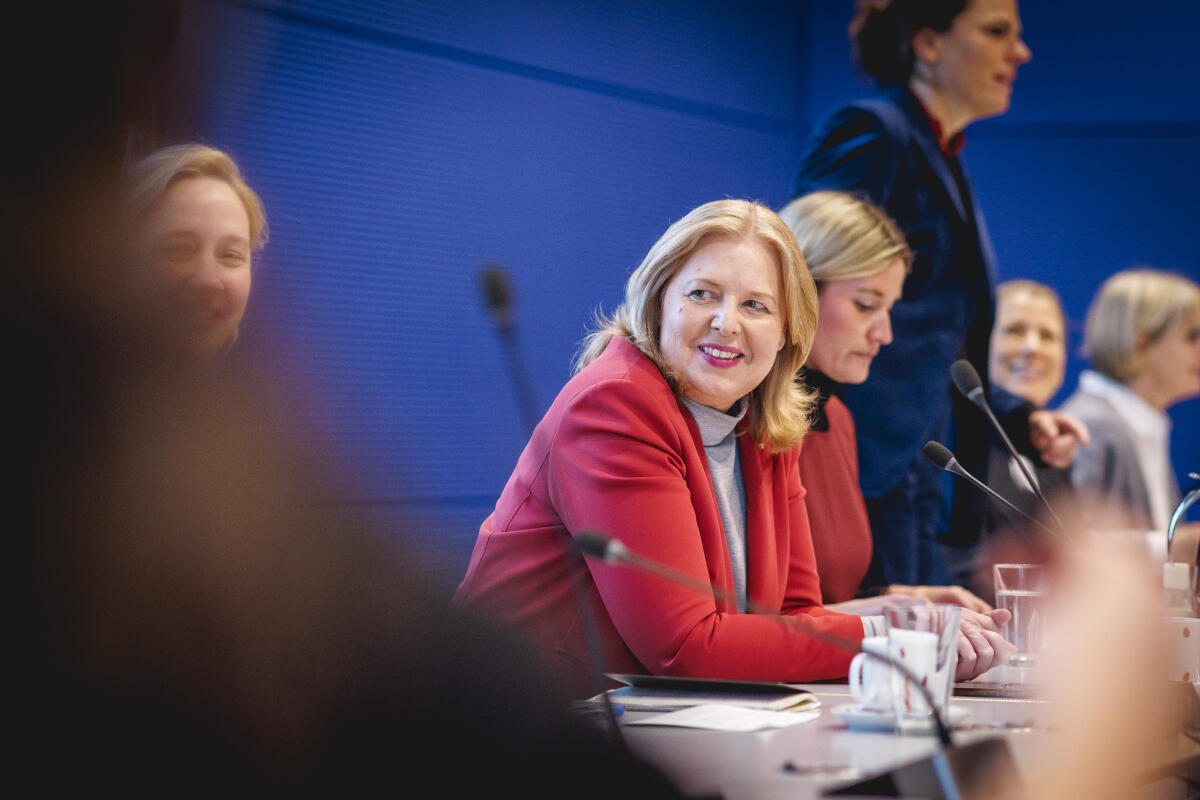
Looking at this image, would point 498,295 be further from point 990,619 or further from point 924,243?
point 924,243

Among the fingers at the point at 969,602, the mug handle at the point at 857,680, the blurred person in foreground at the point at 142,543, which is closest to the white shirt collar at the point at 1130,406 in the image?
the fingers at the point at 969,602

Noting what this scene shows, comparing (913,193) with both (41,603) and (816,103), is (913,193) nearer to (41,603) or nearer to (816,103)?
(816,103)

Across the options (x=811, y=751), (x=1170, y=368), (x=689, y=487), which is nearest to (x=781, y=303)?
(x=689, y=487)

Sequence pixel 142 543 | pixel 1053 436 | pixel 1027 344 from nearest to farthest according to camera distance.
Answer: pixel 142 543 → pixel 1053 436 → pixel 1027 344

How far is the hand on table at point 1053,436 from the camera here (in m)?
3.75

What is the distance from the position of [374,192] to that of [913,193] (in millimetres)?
1555

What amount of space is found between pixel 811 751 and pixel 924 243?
264 cm

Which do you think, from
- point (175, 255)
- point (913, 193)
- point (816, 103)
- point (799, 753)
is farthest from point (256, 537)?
point (816, 103)

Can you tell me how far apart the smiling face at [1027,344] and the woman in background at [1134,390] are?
0.20 m

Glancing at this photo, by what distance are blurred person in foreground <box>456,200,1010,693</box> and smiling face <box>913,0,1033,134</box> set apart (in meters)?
1.88

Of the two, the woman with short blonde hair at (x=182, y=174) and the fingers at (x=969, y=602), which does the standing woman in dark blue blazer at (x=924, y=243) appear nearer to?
the fingers at (x=969, y=602)

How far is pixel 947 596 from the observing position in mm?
2344

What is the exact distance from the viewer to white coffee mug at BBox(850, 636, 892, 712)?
1.27m

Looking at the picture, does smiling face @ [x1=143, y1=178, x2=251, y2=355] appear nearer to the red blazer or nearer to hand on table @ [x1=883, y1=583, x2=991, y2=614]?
the red blazer
